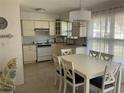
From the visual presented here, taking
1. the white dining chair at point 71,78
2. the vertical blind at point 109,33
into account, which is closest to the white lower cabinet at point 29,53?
the vertical blind at point 109,33

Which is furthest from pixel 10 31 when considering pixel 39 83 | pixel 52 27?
pixel 52 27

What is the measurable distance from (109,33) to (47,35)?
3.39 m

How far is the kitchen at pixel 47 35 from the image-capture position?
201 inches

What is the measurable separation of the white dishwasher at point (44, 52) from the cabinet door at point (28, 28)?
770mm

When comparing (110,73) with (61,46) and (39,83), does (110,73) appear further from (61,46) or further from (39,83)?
(61,46)

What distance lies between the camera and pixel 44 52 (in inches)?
226

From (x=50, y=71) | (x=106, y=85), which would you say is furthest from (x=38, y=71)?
(x=106, y=85)

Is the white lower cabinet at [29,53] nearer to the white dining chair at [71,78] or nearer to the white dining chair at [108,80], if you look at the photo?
the white dining chair at [71,78]

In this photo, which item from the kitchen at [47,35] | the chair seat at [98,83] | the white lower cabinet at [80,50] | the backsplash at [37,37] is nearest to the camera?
the chair seat at [98,83]

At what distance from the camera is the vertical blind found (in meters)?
3.58

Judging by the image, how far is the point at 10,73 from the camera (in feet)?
7.70

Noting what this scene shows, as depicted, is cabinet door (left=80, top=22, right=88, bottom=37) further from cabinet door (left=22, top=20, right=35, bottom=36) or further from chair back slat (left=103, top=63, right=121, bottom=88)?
chair back slat (left=103, top=63, right=121, bottom=88)

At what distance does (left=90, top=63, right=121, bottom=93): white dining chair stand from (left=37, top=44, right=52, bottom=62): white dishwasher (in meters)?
3.63

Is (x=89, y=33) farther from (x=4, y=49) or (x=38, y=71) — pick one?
(x=4, y=49)
